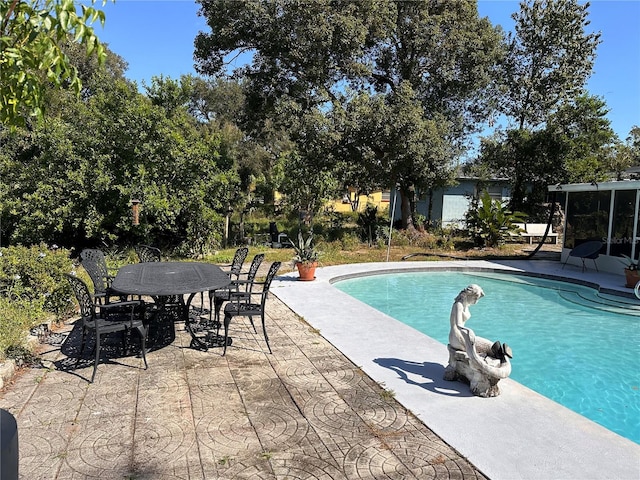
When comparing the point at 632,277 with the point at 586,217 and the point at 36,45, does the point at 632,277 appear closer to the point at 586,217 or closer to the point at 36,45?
the point at 586,217

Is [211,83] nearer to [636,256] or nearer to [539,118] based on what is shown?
[539,118]

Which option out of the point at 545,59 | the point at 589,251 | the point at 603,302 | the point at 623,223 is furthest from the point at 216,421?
the point at 545,59

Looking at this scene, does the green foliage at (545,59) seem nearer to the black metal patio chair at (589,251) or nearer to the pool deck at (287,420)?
the black metal patio chair at (589,251)

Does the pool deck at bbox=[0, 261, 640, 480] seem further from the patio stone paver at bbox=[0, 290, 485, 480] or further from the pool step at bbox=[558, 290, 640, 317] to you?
the pool step at bbox=[558, 290, 640, 317]

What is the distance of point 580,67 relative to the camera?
2062 centimetres

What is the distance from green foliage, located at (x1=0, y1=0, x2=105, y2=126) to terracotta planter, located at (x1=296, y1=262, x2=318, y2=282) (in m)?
7.67

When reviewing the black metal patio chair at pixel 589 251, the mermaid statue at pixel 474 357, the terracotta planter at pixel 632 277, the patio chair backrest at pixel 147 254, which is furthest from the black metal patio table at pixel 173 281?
the black metal patio chair at pixel 589 251

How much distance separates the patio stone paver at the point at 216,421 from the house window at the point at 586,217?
10609 mm

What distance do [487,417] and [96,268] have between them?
5.48m

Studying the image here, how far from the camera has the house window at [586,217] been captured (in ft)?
40.1

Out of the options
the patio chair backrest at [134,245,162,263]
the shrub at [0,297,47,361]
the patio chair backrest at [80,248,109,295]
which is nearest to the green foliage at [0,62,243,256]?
the patio chair backrest at [134,245,162,263]

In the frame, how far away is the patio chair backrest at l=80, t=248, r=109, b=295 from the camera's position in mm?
6086

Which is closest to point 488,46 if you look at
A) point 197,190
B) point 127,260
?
point 197,190

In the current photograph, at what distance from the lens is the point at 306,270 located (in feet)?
33.3
